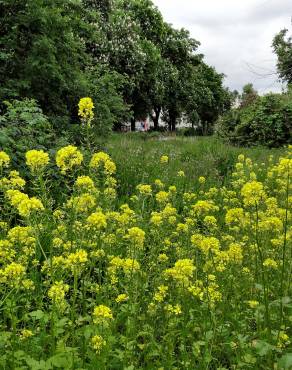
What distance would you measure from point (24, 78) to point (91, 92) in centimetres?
153

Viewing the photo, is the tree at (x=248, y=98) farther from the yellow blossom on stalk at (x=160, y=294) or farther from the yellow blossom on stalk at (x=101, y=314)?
the yellow blossom on stalk at (x=101, y=314)

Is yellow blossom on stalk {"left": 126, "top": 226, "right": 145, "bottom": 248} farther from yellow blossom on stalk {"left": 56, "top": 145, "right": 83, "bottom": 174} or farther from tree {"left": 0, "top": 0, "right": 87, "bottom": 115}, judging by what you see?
tree {"left": 0, "top": 0, "right": 87, "bottom": 115}

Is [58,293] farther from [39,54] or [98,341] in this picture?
[39,54]

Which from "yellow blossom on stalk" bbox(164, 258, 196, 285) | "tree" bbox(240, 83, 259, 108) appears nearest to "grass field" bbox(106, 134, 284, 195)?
"yellow blossom on stalk" bbox(164, 258, 196, 285)

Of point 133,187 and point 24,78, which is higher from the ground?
point 24,78

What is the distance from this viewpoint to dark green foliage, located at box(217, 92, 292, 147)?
16.4 meters

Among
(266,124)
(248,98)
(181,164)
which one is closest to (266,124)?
(266,124)

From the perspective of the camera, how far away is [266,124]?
16.6 m

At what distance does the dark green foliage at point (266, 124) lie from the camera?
1636 centimetres

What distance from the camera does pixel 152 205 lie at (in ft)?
19.9

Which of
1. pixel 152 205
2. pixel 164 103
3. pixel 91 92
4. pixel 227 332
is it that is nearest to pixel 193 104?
pixel 164 103

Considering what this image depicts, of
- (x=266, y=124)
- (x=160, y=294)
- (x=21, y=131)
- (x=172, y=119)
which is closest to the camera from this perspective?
(x=160, y=294)

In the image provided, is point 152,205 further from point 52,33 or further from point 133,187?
point 52,33

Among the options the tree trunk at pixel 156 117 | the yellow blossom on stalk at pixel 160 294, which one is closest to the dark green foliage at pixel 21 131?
the yellow blossom on stalk at pixel 160 294
